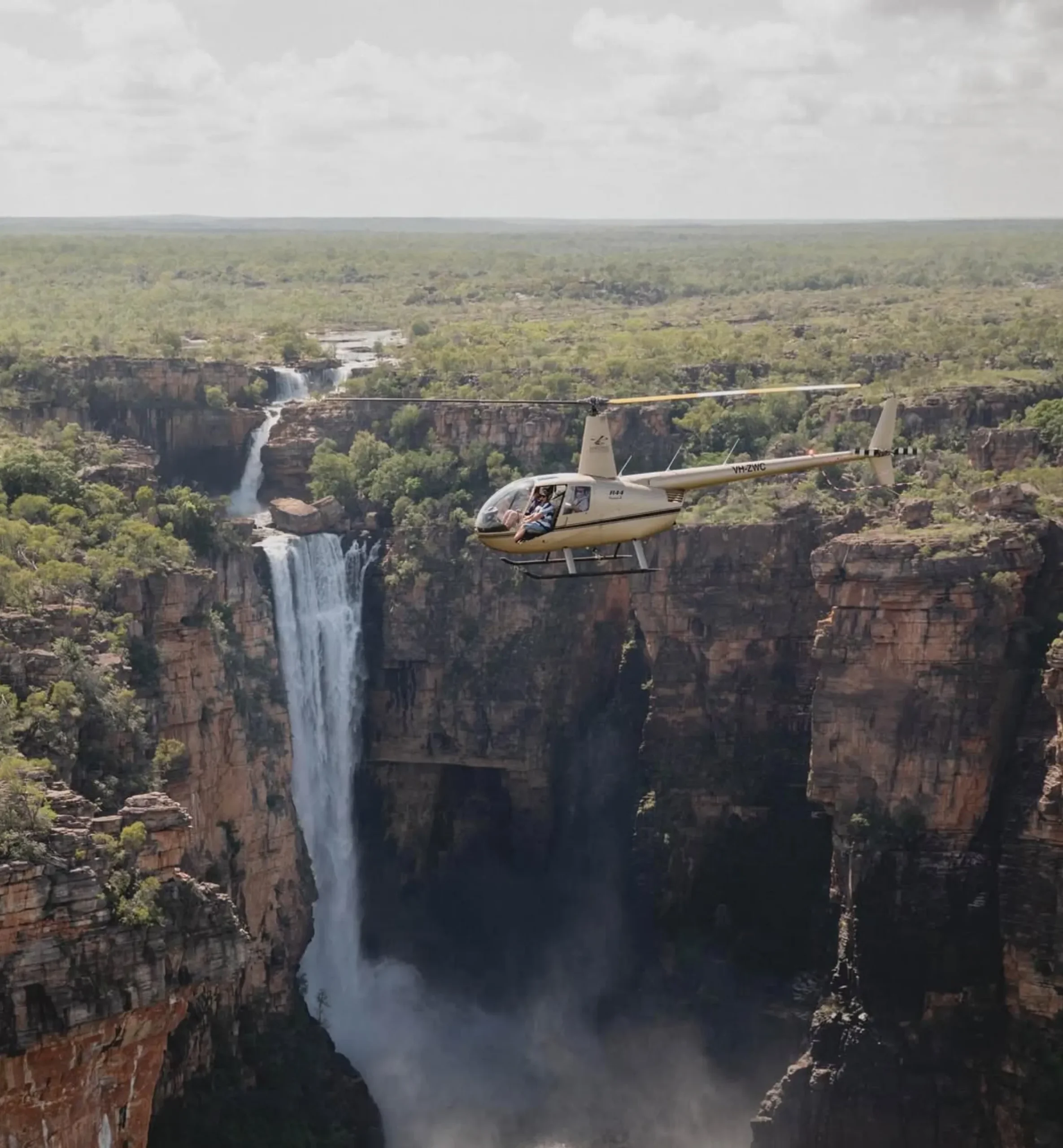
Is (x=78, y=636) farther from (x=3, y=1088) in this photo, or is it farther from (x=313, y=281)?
(x=313, y=281)

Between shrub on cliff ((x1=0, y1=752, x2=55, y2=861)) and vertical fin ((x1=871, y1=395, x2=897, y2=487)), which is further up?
vertical fin ((x1=871, y1=395, x2=897, y2=487))

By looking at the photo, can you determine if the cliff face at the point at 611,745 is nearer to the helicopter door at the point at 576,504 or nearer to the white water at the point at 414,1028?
the white water at the point at 414,1028

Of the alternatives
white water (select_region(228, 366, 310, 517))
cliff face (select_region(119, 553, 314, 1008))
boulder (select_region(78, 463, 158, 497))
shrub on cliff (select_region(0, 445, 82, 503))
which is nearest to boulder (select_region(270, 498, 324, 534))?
white water (select_region(228, 366, 310, 517))

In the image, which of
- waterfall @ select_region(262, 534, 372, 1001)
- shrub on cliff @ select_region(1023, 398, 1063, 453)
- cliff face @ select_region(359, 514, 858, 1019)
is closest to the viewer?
cliff face @ select_region(359, 514, 858, 1019)

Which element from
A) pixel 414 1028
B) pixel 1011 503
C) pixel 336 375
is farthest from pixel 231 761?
pixel 336 375

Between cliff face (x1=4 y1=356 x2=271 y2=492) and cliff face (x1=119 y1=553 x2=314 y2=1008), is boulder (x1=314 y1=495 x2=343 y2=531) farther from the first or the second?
cliff face (x1=119 y1=553 x2=314 y2=1008)

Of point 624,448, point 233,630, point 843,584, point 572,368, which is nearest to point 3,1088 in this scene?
point 233,630

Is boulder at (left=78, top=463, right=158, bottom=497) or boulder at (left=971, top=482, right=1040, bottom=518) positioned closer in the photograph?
boulder at (left=971, top=482, right=1040, bottom=518)

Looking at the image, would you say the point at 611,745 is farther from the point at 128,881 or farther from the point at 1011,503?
the point at 128,881
